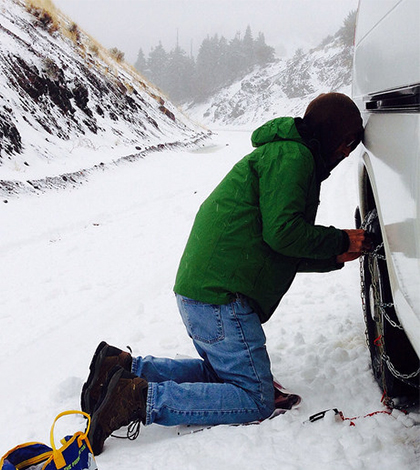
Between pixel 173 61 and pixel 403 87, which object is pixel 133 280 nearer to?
pixel 403 87

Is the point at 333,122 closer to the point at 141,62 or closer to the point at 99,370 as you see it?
the point at 99,370

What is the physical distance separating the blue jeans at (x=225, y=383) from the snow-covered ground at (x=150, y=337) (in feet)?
0.33

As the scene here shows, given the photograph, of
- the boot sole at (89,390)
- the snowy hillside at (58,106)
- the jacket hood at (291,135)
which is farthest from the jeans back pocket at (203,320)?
the snowy hillside at (58,106)

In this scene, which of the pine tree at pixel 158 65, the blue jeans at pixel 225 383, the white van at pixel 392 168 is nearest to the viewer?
the white van at pixel 392 168

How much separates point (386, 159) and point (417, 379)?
109cm

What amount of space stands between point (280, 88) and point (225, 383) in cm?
6522

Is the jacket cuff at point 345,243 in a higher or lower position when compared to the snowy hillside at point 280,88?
lower

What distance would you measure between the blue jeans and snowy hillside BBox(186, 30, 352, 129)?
52.1m

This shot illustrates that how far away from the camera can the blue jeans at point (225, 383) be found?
7.51 ft

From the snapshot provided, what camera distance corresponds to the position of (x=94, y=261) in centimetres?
498

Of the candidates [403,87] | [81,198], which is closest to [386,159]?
[403,87]

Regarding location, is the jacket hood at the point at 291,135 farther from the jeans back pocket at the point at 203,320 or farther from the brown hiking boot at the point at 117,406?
the brown hiking boot at the point at 117,406

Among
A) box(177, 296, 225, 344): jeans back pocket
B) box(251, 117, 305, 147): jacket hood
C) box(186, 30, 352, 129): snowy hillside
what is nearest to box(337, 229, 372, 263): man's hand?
box(251, 117, 305, 147): jacket hood

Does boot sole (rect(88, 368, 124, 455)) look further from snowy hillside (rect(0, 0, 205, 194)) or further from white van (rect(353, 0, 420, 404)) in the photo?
snowy hillside (rect(0, 0, 205, 194))
